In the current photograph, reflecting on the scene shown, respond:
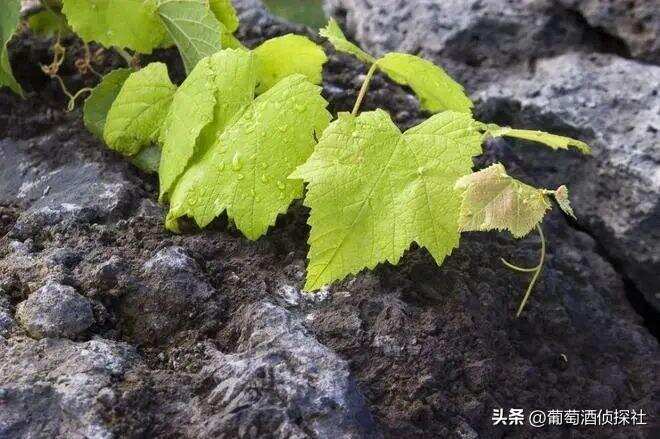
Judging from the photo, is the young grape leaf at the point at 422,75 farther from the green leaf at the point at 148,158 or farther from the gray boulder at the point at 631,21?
the gray boulder at the point at 631,21

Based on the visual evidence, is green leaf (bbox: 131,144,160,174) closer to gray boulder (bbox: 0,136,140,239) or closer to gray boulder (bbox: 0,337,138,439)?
gray boulder (bbox: 0,136,140,239)

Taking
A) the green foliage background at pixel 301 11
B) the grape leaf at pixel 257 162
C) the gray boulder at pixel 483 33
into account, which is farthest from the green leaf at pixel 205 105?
the green foliage background at pixel 301 11

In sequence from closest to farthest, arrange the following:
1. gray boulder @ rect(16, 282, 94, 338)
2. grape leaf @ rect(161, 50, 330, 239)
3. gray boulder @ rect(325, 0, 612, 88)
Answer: gray boulder @ rect(16, 282, 94, 338), grape leaf @ rect(161, 50, 330, 239), gray boulder @ rect(325, 0, 612, 88)

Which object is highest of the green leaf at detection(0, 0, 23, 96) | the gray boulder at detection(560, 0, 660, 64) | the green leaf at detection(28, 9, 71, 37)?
the green leaf at detection(0, 0, 23, 96)

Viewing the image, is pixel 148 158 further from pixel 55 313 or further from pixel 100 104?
pixel 55 313

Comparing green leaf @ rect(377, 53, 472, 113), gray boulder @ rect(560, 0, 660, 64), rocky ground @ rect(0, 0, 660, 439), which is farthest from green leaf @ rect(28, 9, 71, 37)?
gray boulder @ rect(560, 0, 660, 64)

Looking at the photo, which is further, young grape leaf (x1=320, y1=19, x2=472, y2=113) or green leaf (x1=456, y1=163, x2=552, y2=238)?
young grape leaf (x1=320, y1=19, x2=472, y2=113)
